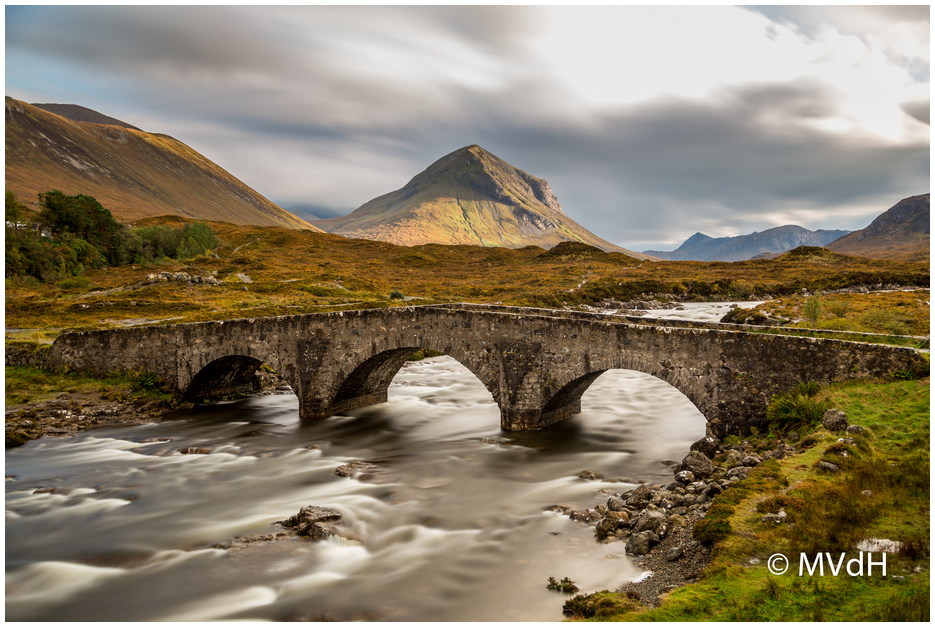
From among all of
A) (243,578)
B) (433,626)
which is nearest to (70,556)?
(243,578)

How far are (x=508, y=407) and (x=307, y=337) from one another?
9.75m

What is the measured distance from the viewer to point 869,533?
751 centimetres

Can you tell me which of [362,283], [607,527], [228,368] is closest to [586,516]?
[607,527]

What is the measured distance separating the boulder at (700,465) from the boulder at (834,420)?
2.65 m

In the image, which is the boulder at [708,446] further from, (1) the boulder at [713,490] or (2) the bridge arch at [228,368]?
(2) the bridge arch at [228,368]

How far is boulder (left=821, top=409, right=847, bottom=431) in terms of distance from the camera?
11.2 m

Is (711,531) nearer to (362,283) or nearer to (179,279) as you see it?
(179,279)

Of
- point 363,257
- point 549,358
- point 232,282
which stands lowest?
point 549,358

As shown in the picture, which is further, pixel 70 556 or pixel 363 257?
pixel 363 257

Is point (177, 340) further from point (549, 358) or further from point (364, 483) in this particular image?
point (549, 358)

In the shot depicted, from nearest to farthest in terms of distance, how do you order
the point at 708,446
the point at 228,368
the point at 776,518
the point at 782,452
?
1. the point at 776,518
2. the point at 782,452
3. the point at 708,446
4. the point at 228,368

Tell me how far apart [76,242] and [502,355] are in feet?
239

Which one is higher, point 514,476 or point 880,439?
point 880,439

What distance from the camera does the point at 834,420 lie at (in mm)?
11320
